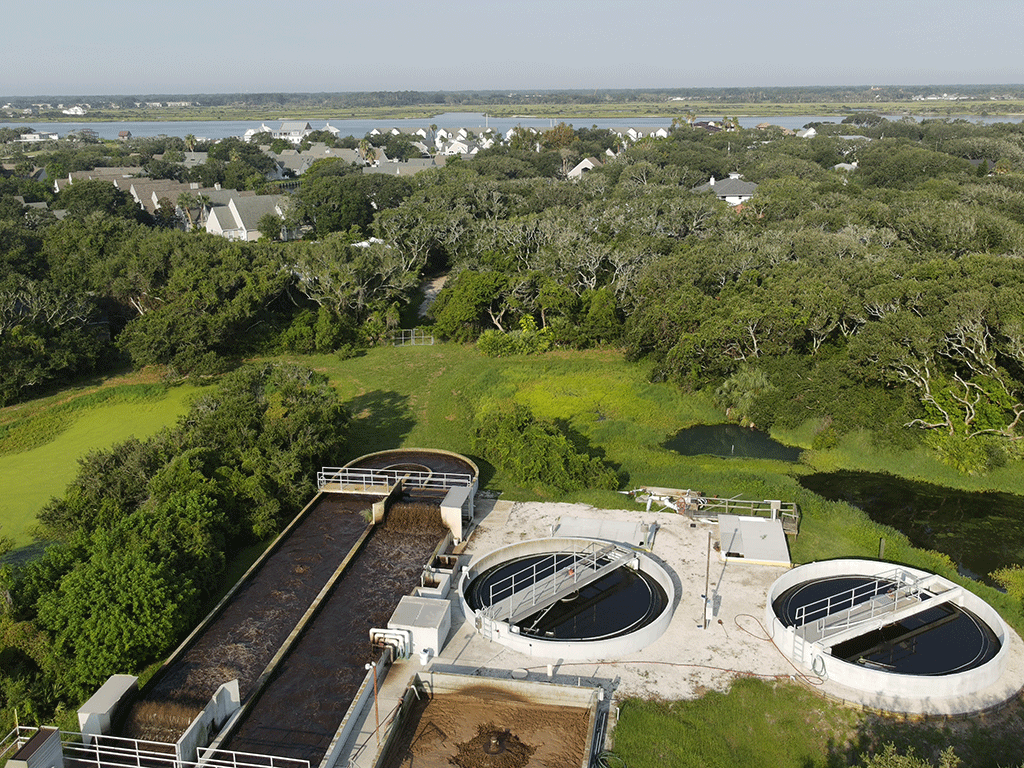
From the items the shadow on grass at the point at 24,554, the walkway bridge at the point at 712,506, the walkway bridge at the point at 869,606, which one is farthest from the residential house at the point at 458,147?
the walkway bridge at the point at 869,606

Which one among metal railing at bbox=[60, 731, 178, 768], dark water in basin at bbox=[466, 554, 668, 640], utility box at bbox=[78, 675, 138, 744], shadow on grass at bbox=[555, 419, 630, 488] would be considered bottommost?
shadow on grass at bbox=[555, 419, 630, 488]

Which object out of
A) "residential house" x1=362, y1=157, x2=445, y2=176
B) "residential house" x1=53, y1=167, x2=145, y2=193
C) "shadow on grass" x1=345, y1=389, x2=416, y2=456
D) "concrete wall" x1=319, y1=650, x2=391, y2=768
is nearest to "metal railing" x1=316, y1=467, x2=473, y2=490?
"shadow on grass" x1=345, y1=389, x2=416, y2=456

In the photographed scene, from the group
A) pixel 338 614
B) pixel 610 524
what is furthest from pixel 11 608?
pixel 610 524

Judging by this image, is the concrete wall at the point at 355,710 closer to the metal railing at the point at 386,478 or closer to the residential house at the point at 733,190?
the metal railing at the point at 386,478

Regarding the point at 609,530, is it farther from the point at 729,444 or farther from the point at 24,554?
the point at 24,554

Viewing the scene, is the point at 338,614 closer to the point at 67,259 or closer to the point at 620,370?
the point at 620,370

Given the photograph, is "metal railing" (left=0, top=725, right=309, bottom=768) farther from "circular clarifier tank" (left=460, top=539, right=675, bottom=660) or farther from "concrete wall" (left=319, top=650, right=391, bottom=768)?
"circular clarifier tank" (left=460, top=539, right=675, bottom=660)
